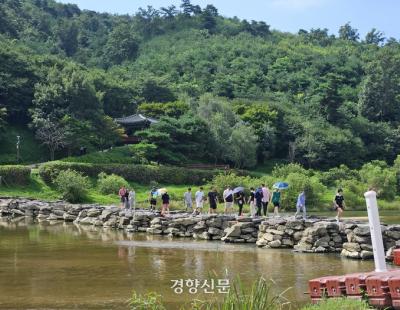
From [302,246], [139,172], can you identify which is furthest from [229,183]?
[302,246]

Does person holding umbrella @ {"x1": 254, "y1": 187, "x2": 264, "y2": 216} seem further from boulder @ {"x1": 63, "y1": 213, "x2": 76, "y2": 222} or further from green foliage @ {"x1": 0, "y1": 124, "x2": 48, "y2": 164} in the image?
green foliage @ {"x1": 0, "y1": 124, "x2": 48, "y2": 164}

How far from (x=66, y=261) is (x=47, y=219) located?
697 inches

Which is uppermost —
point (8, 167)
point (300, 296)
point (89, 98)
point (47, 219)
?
point (89, 98)

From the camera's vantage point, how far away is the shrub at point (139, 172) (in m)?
47.8

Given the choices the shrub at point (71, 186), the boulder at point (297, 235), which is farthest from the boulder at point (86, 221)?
the boulder at point (297, 235)

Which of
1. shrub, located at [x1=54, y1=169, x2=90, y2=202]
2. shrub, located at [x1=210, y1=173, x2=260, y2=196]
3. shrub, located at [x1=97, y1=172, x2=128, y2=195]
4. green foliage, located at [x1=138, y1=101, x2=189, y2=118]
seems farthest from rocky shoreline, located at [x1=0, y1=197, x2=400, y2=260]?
green foliage, located at [x1=138, y1=101, x2=189, y2=118]

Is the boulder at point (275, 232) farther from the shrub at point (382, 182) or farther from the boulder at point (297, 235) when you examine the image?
the shrub at point (382, 182)

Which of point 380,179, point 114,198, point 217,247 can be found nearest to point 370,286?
point 217,247

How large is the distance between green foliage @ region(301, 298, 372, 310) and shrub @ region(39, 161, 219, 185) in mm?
39440

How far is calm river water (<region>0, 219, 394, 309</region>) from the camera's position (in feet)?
40.5

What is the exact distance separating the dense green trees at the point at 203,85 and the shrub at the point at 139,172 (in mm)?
5444

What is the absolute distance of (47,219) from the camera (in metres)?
34.5

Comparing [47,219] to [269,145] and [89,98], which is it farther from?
[269,145]

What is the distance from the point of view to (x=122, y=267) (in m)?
16.3
